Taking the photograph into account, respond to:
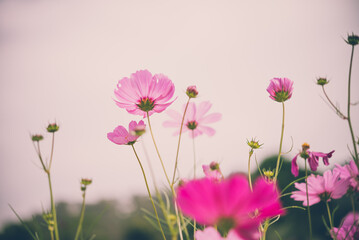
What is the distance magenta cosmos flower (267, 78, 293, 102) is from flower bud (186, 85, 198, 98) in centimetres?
19

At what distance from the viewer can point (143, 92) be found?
0.65 m

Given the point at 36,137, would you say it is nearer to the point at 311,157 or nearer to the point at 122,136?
the point at 122,136

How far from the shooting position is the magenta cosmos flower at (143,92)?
2.10ft

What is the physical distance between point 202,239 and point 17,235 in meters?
15.6

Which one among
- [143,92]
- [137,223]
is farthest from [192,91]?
[137,223]

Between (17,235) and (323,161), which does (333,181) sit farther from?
(17,235)

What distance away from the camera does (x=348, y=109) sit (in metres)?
0.49

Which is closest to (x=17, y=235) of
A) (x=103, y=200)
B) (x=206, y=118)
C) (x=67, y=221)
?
(x=67, y=221)

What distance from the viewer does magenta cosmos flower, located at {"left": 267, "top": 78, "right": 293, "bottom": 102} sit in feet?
2.26

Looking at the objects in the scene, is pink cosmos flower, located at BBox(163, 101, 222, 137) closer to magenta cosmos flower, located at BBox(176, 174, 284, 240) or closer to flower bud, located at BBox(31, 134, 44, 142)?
flower bud, located at BBox(31, 134, 44, 142)

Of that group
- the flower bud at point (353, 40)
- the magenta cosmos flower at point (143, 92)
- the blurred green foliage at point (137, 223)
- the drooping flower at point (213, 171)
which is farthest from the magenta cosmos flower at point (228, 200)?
the blurred green foliage at point (137, 223)

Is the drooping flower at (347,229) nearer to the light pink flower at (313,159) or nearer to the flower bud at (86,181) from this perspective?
the light pink flower at (313,159)

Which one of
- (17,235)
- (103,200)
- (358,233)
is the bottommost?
(103,200)

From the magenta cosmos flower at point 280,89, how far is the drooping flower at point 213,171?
0.85 feet
